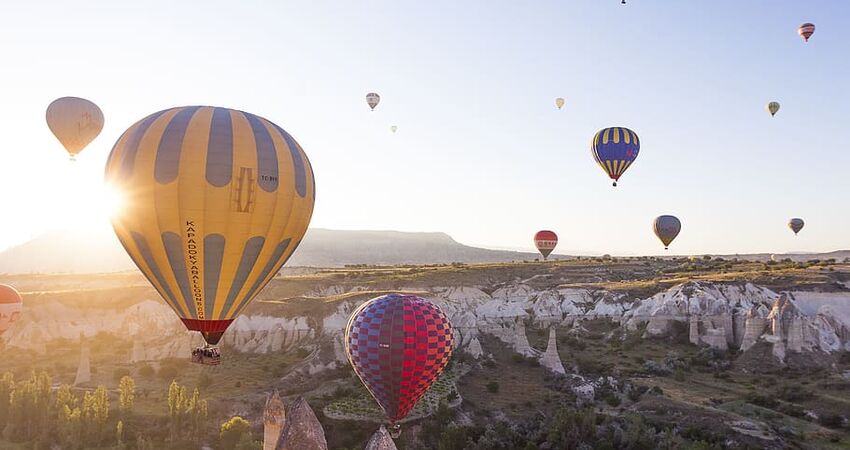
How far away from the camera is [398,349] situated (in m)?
28.1

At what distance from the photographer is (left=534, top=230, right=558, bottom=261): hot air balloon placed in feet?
318

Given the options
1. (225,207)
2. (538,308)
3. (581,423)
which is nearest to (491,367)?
Answer: (581,423)

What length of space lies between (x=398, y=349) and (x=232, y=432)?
15242 millimetres

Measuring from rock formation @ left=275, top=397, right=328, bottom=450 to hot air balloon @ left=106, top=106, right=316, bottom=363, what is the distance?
5.08m

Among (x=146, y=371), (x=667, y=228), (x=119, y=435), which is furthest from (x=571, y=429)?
(x=667, y=228)

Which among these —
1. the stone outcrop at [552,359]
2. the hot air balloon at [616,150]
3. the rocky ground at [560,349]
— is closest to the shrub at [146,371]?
the rocky ground at [560,349]

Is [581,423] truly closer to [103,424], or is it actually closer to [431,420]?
[431,420]

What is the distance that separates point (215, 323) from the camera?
24.7 m

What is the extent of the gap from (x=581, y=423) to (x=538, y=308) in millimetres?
31289

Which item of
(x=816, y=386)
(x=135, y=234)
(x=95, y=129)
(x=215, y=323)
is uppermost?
(x=95, y=129)

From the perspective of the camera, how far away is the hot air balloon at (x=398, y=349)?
2805cm

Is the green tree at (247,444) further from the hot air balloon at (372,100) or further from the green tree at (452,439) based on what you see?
the hot air balloon at (372,100)

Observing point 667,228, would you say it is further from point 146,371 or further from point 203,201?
point 203,201

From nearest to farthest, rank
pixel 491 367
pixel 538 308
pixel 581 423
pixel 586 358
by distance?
pixel 581 423
pixel 491 367
pixel 586 358
pixel 538 308
